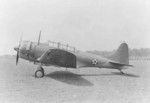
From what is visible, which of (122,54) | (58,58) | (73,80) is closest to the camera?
(73,80)

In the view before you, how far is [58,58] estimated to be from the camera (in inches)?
337

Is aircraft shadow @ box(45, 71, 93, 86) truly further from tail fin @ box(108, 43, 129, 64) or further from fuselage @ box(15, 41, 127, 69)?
tail fin @ box(108, 43, 129, 64)

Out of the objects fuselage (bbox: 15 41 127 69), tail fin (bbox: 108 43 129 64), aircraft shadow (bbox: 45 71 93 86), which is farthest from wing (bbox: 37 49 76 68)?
tail fin (bbox: 108 43 129 64)

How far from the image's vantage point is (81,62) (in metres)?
10.5

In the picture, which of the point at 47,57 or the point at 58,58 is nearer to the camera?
the point at 47,57

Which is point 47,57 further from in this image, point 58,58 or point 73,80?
point 73,80

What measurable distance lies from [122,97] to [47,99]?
268 cm

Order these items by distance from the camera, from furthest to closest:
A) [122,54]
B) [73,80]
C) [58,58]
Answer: [122,54] → [58,58] → [73,80]

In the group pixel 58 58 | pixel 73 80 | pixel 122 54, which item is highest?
pixel 122 54

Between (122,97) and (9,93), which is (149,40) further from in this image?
(9,93)

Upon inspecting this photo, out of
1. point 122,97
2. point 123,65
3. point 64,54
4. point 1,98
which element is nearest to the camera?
point 1,98

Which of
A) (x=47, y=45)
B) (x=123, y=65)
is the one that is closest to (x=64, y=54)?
(x=47, y=45)

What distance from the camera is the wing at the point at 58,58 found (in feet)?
26.7

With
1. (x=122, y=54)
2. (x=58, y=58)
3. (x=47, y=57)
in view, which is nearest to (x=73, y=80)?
(x=58, y=58)
